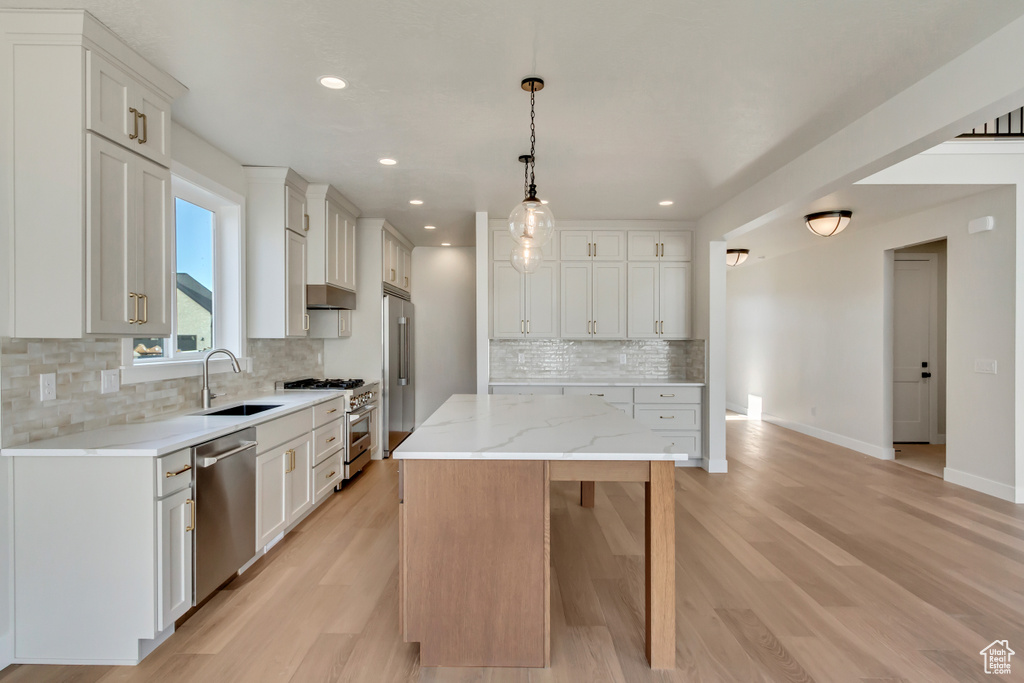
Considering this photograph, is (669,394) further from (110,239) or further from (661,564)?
(110,239)

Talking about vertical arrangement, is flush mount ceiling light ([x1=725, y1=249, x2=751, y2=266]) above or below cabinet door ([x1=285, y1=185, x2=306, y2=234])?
above

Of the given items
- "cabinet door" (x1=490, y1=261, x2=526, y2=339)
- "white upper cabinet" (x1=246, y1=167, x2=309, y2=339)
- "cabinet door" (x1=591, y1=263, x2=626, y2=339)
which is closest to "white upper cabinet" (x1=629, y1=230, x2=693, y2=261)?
"cabinet door" (x1=591, y1=263, x2=626, y2=339)

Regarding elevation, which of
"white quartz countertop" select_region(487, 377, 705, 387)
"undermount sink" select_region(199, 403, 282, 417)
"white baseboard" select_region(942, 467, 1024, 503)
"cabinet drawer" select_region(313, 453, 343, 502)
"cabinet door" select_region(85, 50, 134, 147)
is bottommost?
"white baseboard" select_region(942, 467, 1024, 503)

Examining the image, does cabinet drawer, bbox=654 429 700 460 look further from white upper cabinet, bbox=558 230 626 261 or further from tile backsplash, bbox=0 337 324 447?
tile backsplash, bbox=0 337 324 447

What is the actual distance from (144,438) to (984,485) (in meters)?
5.87

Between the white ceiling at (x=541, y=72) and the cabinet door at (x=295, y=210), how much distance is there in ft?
1.05

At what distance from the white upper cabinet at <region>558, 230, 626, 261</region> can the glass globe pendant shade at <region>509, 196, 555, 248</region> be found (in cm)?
287

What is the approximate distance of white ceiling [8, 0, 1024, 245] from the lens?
200 cm

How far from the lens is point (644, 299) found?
5.58 m

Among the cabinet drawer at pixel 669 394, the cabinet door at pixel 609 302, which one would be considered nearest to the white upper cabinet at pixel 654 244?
the cabinet door at pixel 609 302

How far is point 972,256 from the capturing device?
14.5 feet

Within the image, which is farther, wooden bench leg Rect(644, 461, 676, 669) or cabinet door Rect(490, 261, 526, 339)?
cabinet door Rect(490, 261, 526, 339)

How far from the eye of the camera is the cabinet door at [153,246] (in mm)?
2373

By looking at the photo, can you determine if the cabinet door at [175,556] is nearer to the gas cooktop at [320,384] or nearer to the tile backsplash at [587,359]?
the gas cooktop at [320,384]
